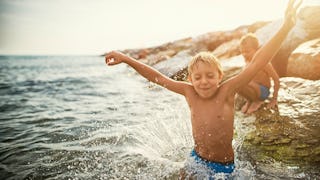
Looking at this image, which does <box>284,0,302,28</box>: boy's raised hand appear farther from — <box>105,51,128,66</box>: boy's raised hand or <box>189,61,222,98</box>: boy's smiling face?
<box>105,51,128,66</box>: boy's raised hand

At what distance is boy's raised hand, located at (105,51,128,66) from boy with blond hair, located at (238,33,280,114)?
2790 mm

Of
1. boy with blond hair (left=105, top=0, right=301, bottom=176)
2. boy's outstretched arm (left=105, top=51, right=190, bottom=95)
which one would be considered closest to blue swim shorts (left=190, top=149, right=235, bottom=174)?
boy with blond hair (left=105, top=0, right=301, bottom=176)

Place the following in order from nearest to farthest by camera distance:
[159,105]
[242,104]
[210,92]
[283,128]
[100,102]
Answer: [210,92], [283,128], [242,104], [159,105], [100,102]

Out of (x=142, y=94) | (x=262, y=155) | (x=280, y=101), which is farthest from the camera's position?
(x=142, y=94)

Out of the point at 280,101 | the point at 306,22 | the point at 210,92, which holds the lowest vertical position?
the point at 280,101

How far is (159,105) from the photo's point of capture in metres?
8.71

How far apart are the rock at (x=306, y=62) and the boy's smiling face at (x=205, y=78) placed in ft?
14.2

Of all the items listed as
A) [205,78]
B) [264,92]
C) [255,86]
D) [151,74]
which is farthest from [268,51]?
[264,92]

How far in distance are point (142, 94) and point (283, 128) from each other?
23.6ft

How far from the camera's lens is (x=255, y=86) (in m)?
5.55

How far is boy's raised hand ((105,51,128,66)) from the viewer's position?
3.61 m

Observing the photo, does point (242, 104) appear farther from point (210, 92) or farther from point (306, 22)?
point (306, 22)

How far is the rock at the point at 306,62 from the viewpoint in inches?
254

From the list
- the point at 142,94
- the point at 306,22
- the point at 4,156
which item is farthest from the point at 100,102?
the point at 306,22
